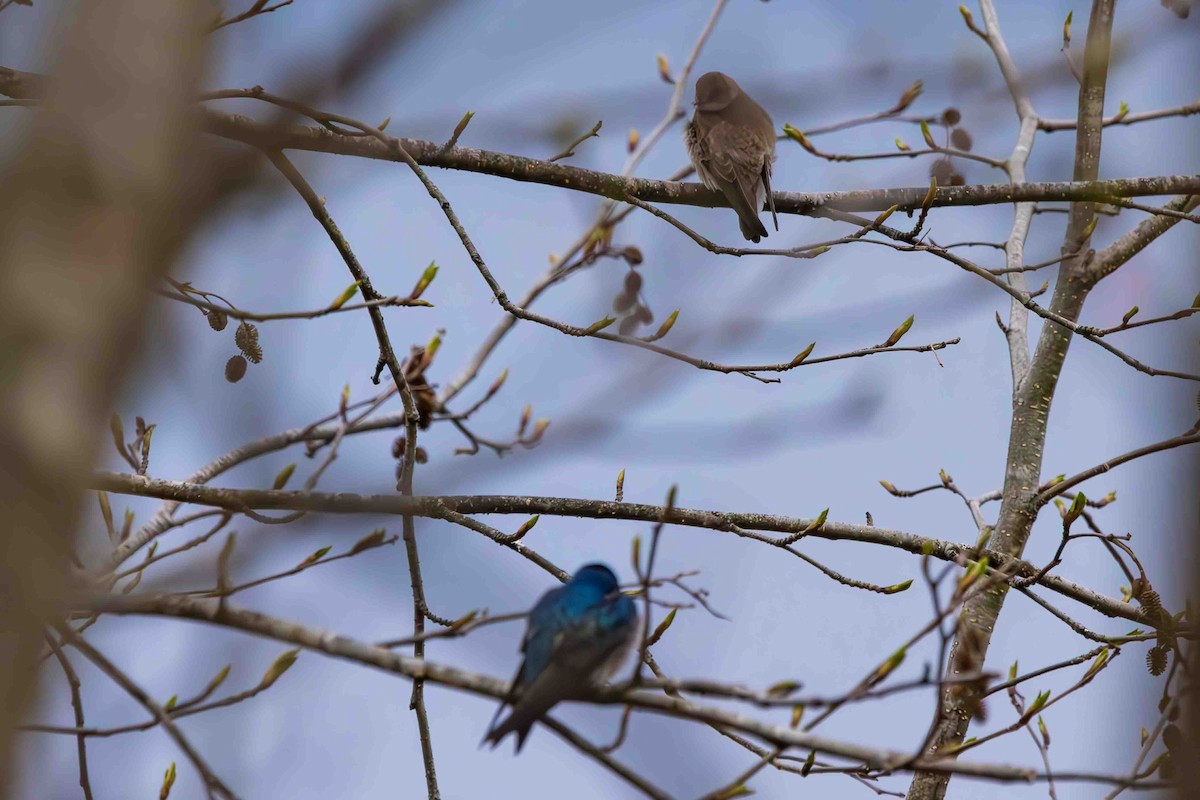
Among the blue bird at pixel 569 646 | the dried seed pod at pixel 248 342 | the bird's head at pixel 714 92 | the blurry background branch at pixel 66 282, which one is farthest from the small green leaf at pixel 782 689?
the bird's head at pixel 714 92

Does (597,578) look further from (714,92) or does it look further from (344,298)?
(714,92)

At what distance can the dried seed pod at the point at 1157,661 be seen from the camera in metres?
3.86

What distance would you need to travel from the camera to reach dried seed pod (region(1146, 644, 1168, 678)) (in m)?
3.86

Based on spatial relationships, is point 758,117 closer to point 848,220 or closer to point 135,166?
point 848,220

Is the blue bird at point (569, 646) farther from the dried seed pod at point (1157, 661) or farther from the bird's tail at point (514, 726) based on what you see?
the dried seed pod at point (1157, 661)

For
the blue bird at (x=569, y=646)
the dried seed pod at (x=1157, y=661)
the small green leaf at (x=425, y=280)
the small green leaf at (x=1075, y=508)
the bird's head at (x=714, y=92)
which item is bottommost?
the blue bird at (x=569, y=646)

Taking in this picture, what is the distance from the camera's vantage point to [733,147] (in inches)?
223

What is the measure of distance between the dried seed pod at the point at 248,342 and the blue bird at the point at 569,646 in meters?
1.62

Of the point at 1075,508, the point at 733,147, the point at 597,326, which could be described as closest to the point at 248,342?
the point at 597,326

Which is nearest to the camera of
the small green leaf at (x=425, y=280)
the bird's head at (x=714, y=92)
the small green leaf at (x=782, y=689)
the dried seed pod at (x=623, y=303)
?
the small green leaf at (x=782, y=689)

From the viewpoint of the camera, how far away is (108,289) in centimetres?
122

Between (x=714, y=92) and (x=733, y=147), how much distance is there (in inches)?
51.6

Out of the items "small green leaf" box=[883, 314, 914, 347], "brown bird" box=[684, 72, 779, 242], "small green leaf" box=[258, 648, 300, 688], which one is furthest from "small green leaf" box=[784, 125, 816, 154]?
"small green leaf" box=[258, 648, 300, 688]

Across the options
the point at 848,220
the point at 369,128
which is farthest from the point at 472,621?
the point at 848,220
